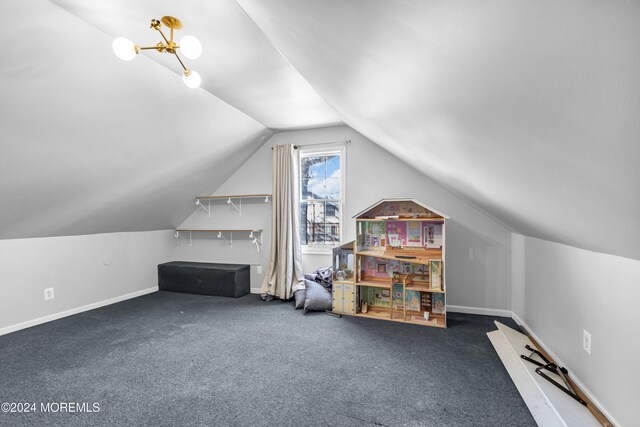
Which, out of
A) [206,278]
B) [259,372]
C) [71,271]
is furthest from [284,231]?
[71,271]

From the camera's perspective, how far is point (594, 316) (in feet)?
6.10

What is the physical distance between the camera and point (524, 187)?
56.5 inches

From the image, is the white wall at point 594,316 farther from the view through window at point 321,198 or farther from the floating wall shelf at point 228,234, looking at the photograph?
the floating wall shelf at point 228,234

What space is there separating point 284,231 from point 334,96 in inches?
88.9

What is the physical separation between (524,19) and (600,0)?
112mm

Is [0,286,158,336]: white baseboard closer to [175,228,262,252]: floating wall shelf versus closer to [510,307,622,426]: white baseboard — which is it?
[175,228,262,252]: floating wall shelf

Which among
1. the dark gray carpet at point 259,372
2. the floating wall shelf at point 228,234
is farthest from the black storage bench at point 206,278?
the dark gray carpet at point 259,372

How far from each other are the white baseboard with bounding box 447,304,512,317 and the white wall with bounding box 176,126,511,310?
0.04 meters

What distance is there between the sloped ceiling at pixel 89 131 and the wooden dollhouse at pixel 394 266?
81.3 inches

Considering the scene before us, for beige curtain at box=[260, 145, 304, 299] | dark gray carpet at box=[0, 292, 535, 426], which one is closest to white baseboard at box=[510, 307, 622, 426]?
dark gray carpet at box=[0, 292, 535, 426]

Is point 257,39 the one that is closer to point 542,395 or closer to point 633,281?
point 633,281

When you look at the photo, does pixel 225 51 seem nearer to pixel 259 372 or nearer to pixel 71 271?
pixel 259 372

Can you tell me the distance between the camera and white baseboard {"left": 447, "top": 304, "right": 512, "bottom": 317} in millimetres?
3561

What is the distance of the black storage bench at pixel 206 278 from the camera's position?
4.42 metres
